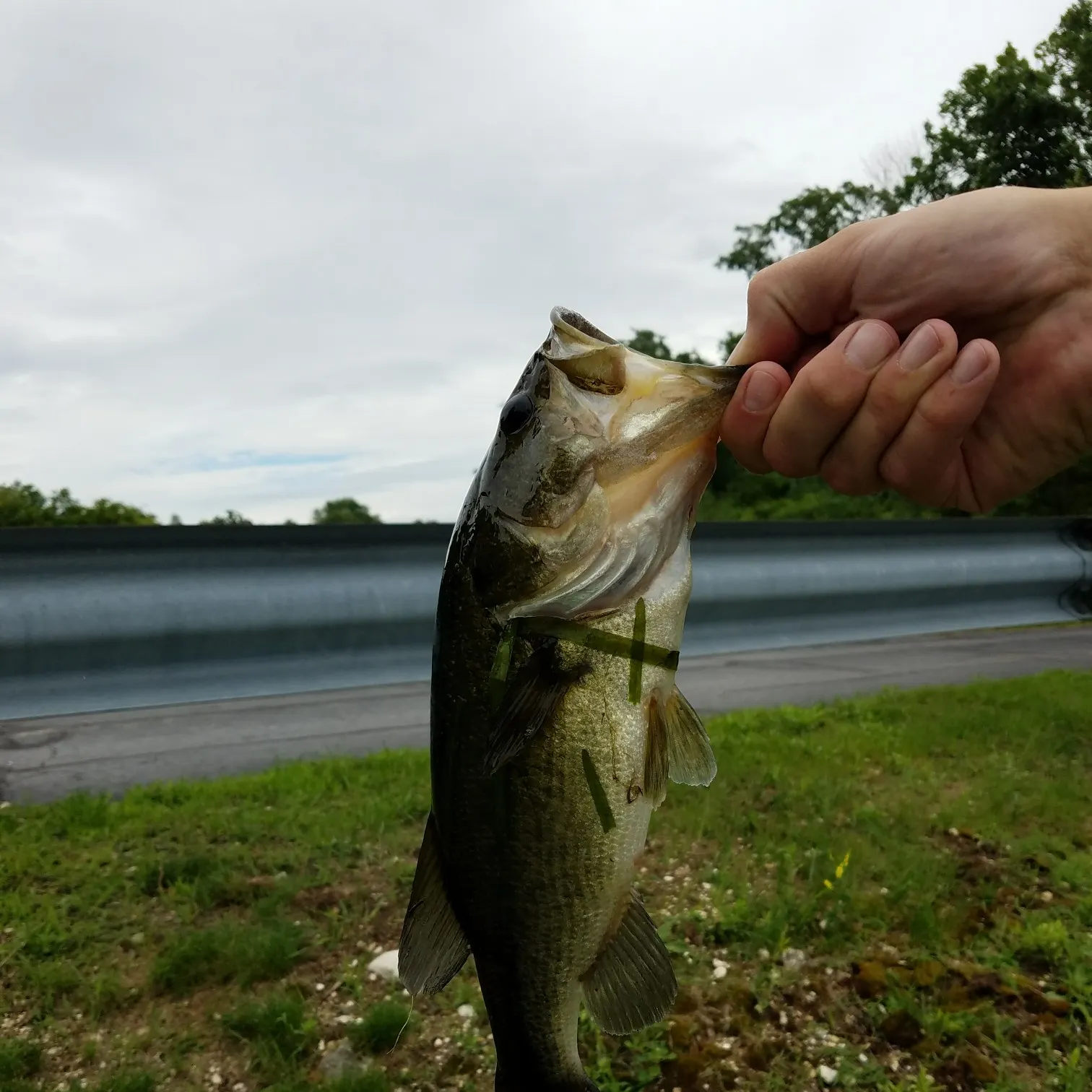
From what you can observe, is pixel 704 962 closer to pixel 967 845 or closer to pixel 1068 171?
pixel 967 845

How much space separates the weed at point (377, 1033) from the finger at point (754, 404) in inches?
82.1

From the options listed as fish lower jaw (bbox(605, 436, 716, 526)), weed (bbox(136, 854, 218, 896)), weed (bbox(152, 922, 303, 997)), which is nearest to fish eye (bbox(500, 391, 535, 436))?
fish lower jaw (bbox(605, 436, 716, 526))

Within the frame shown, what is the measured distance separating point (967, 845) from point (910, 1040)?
1.33 m

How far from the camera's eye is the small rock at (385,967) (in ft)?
10.2

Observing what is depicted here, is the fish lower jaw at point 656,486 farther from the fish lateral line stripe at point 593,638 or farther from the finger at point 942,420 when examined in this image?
the finger at point 942,420

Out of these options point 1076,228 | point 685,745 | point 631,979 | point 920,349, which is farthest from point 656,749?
point 1076,228

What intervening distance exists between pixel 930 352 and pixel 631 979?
1.36 metres

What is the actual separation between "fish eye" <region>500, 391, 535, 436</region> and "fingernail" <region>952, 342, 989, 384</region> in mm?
883

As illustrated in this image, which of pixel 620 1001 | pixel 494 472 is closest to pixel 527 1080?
pixel 620 1001

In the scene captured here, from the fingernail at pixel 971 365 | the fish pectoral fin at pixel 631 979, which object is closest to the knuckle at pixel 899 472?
the fingernail at pixel 971 365

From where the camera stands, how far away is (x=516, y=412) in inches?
65.6

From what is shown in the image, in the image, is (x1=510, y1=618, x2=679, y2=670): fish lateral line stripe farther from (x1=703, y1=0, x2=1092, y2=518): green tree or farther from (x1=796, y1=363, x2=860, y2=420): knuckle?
(x1=703, y1=0, x2=1092, y2=518): green tree

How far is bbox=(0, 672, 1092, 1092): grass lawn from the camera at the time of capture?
2777mm

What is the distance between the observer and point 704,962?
10.6 feet
